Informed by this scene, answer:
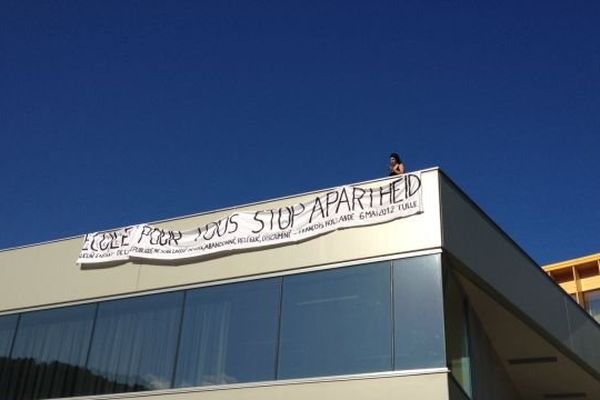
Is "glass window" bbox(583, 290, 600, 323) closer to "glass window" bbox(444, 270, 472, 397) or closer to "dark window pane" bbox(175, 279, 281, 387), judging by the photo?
"glass window" bbox(444, 270, 472, 397)

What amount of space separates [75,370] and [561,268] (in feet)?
128

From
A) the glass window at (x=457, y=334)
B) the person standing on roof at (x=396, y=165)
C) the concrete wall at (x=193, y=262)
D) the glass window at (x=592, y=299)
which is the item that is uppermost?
the glass window at (x=592, y=299)

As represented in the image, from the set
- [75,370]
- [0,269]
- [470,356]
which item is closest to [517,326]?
[470,356]

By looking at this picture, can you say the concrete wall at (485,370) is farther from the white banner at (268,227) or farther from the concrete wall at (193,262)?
the white banner at (268,227)

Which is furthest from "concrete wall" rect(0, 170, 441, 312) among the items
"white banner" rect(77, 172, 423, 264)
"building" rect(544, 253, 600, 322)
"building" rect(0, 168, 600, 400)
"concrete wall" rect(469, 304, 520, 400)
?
"building" rect(544, 253, 600, 322)

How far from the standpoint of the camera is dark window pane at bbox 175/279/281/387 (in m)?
13.5

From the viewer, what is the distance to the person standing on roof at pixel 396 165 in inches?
550

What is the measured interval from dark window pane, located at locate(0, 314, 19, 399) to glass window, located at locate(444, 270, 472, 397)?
1013 cm

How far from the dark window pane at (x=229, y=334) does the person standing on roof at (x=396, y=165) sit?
9.75 ft

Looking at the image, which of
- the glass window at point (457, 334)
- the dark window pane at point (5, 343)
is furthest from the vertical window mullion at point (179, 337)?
the glass window at point (457, 334)

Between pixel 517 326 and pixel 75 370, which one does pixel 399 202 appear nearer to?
pixel 517 326

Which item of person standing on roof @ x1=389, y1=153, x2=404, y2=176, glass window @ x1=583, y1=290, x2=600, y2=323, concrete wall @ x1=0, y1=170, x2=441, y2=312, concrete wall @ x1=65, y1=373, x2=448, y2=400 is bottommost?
concrete wall @ x1=65, y1=373, x2=448, y2=400

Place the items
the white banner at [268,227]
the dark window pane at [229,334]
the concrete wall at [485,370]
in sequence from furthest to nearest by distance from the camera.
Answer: the concrete wall at [485,370]
the dark window pane at [229,334]
the white banner at [268,227]

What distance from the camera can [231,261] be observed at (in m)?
14.6
